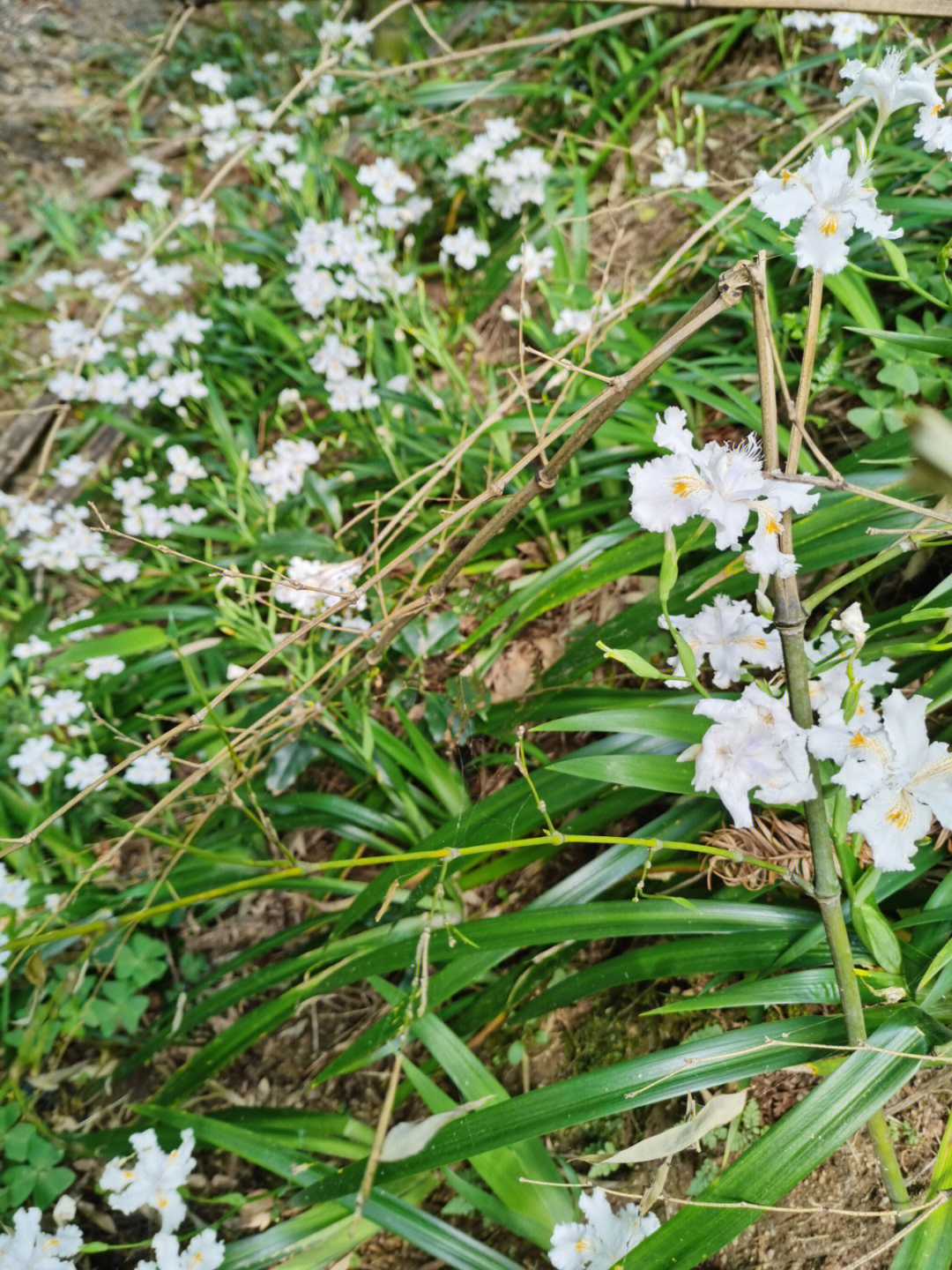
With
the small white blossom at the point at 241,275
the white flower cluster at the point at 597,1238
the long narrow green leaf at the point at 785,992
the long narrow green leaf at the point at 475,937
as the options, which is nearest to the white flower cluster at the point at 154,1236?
the long narrow green leaf at the point at 475,937

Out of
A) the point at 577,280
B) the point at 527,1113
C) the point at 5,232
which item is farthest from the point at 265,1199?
the point at 5,232

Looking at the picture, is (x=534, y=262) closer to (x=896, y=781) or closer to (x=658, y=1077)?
(x=896, y=781)

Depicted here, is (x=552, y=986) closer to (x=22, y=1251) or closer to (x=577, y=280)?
(x=22, y=1251)

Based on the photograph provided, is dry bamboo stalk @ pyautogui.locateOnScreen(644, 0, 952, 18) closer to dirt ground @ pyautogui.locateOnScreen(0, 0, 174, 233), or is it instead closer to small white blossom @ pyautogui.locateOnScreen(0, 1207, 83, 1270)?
small white blossom @ pyautogui.locateOnScreen(0, 1207, 83, 1270)

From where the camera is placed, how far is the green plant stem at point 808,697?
2.45 feet

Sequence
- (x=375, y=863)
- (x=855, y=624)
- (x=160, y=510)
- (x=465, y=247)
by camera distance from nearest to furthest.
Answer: (x=855, y=624), (x=375, y=863), (x=160, y=510), (x=465, y=247)

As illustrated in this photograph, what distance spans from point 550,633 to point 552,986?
0.75 metres

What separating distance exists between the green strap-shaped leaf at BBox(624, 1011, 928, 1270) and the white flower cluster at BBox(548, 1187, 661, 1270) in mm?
69

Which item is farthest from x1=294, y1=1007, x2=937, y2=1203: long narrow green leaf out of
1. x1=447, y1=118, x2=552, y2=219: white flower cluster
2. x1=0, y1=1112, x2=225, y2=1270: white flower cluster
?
x1=447, y1=118, x2=552, y2=219: white flower cluster

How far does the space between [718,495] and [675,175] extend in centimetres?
143

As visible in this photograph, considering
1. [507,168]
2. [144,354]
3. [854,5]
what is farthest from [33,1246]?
[507,168]

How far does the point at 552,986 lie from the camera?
118 centimetres

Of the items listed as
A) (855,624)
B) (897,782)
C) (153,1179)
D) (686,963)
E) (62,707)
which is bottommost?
(153,1179)

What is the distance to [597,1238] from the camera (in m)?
0.93
